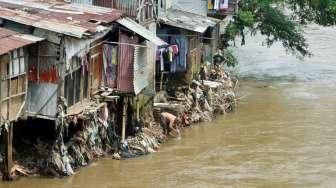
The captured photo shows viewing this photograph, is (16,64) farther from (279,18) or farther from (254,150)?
(279,18)

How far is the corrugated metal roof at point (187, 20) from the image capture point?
23.4 metres

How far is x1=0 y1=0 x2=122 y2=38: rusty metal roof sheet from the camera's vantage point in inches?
640

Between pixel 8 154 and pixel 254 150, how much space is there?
7995 millimetres

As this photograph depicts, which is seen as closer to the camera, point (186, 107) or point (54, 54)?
point (54, 54)

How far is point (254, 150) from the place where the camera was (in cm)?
2150

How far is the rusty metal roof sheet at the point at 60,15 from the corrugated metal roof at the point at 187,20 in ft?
13.8

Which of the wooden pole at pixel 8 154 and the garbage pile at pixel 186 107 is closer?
the wooden pole at pixel 8 154

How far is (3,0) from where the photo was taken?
18.3 metres

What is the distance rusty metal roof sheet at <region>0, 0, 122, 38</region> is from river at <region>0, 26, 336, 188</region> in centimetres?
360

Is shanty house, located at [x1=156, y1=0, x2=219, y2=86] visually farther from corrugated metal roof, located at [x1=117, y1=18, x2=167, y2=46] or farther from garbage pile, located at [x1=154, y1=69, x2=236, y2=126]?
corrugated metal roof, located at [x1=117, y1=18, x2=167, y2=46]

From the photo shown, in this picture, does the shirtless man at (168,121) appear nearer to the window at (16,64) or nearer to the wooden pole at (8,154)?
the wooden pole at (8,154)

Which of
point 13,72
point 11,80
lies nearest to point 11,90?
point 11,80

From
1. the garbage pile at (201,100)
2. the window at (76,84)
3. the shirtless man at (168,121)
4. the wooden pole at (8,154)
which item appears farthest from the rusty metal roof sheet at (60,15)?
the garbage pile at (201,100)

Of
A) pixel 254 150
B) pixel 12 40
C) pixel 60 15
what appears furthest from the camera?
pixel 254 150
